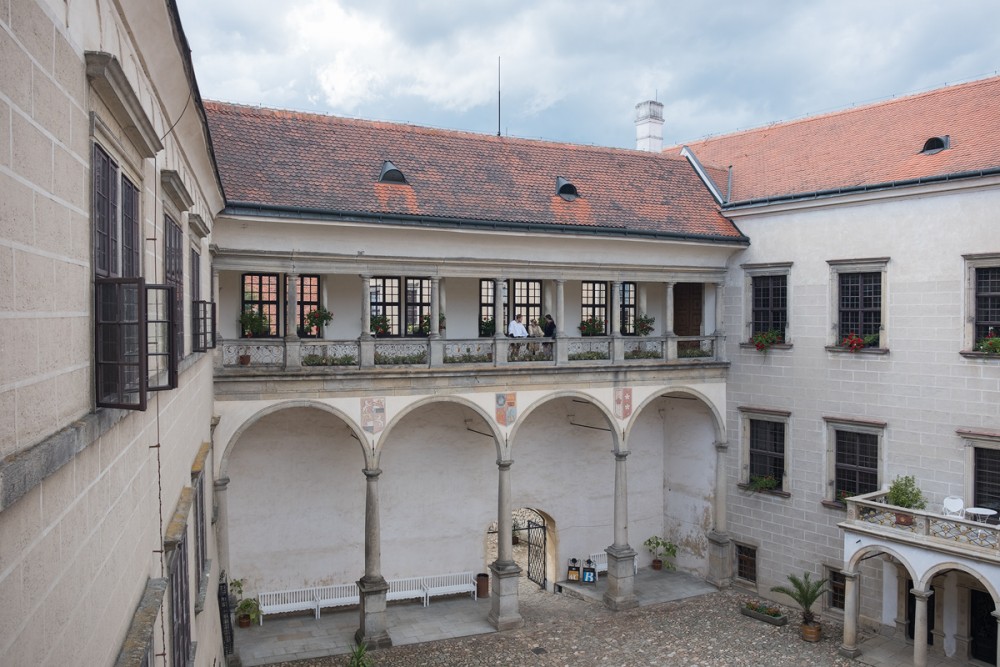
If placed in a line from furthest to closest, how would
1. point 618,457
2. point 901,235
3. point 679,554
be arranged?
point 679,554
point 618,457
point 901,235

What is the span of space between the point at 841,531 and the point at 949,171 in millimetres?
8588

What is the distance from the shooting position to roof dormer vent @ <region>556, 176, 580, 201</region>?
21594 mm

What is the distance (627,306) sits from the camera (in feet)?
76.4

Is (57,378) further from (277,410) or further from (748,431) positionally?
(748,431)

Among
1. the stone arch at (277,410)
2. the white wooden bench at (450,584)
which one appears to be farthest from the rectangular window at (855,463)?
the stone arch at (277,410)

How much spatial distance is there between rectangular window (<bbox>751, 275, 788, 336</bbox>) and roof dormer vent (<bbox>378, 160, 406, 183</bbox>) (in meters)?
9.71

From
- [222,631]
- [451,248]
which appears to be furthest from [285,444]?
[451,248]

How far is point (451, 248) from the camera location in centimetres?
1895

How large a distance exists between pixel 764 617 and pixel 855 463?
14.0 ft

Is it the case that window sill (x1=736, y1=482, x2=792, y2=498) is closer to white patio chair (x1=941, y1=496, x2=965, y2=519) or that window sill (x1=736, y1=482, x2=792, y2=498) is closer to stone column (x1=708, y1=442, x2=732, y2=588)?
stone column (x1=708, y1=442, x2=732, y2=588)

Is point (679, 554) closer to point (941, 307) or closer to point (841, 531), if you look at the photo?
point (841, 531)

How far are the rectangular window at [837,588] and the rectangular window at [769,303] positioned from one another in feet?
19.9

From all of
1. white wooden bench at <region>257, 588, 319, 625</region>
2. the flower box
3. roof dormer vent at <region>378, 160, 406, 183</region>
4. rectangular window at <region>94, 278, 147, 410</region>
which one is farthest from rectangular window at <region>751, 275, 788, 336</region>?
rectangular window at <region>94, 278, 147, 410</region>

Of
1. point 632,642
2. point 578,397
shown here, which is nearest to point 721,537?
point 632,642
